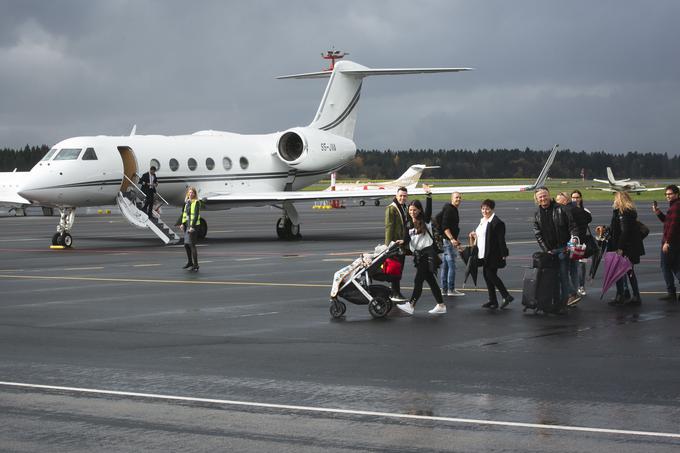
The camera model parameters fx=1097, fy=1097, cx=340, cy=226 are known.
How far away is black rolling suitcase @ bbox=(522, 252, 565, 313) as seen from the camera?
16172 millimetres

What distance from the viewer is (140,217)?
3428cm

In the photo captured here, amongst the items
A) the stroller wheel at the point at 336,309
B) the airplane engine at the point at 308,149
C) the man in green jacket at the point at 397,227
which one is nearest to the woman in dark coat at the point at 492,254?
the man in green jacket at the point at 397,227

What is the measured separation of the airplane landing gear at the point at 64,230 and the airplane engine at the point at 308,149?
29.3 ft

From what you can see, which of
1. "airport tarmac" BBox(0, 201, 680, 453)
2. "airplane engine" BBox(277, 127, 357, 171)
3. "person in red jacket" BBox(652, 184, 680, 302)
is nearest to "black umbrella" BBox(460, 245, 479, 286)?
"airport tarmac" BBox(0, 201, 680, 453)

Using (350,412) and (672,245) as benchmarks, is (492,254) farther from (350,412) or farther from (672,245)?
(350,412)

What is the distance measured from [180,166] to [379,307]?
21.9 m

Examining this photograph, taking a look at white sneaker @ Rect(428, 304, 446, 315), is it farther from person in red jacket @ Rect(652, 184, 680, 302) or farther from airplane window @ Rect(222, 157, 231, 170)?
airplane window @ Rect(222, 157, 231, 170)

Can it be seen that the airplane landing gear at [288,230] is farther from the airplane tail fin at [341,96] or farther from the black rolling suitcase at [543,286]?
the black rolling suitcase at [543,286]

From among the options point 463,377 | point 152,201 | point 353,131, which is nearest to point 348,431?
point 463,377

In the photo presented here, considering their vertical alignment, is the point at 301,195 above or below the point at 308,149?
below

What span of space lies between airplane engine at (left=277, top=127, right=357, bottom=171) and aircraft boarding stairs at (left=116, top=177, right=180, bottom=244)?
21.9 ft

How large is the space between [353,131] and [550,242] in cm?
2720

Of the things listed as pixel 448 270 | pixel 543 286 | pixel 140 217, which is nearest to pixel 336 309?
pixel 543 286

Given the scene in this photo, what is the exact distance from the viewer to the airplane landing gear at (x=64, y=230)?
3319 cm
